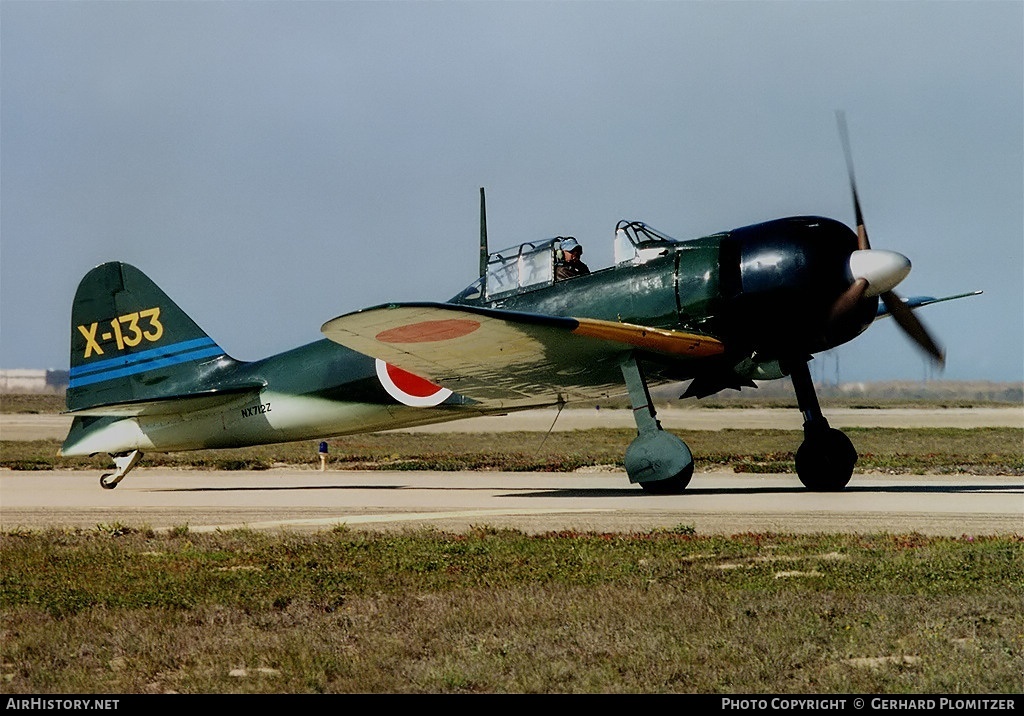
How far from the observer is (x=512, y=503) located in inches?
554

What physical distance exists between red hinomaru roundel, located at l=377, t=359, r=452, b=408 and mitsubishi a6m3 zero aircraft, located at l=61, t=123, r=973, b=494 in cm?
3

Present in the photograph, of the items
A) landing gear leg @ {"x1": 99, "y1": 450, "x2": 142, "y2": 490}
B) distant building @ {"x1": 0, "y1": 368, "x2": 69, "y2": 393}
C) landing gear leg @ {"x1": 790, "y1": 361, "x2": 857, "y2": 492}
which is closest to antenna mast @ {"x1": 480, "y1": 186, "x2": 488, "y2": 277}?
landing gear leg @ {"x1": 790, "y1": 361, "x2": 857, "y2": 492}

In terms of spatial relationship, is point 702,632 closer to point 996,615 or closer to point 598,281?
point 996,615

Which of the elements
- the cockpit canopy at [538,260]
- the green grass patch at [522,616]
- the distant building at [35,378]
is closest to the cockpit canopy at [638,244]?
the cockpit canopy at [538,260]

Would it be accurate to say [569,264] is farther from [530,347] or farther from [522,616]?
[522,616]

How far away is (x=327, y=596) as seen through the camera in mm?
7395

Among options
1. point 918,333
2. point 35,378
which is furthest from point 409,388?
point 35,378

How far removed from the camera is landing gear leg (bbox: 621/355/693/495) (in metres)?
13.0

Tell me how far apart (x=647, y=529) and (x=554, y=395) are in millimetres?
5780

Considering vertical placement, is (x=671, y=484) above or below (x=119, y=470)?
below

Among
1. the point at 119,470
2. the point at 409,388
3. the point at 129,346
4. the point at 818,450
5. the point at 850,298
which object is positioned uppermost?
the point at 129,346

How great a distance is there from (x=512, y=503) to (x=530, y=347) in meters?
2.02

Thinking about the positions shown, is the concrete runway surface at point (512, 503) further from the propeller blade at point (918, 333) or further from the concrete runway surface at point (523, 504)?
the propeller blade at point (918, 333)
